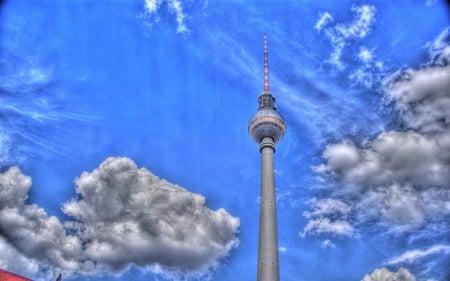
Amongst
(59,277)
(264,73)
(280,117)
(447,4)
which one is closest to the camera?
(447,4)

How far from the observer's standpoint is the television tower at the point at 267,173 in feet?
363

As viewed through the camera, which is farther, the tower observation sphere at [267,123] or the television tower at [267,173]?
the tower observation sphere at [267,123]

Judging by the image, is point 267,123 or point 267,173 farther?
point 267,123

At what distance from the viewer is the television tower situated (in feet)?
363

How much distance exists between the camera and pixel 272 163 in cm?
13212

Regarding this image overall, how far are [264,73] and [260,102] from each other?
→ 1440 centimetres

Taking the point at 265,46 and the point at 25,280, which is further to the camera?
the point at 265,46

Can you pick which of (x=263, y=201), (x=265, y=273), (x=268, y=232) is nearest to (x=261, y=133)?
(x=263, y=201)

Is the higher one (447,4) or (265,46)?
(265,46)

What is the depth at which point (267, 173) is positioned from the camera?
415 feet

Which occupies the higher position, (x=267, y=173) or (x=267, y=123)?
(x=267, y=123)

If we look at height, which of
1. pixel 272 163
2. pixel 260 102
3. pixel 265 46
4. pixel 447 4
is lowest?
pixel 447 4

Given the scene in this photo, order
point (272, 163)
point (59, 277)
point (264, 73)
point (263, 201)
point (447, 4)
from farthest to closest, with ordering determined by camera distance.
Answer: point (264, 73) → point (272, 163) → point (263, 201) → point (59, 277) → point (447, 4)

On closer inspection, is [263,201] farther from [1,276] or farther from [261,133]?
[1,276]
